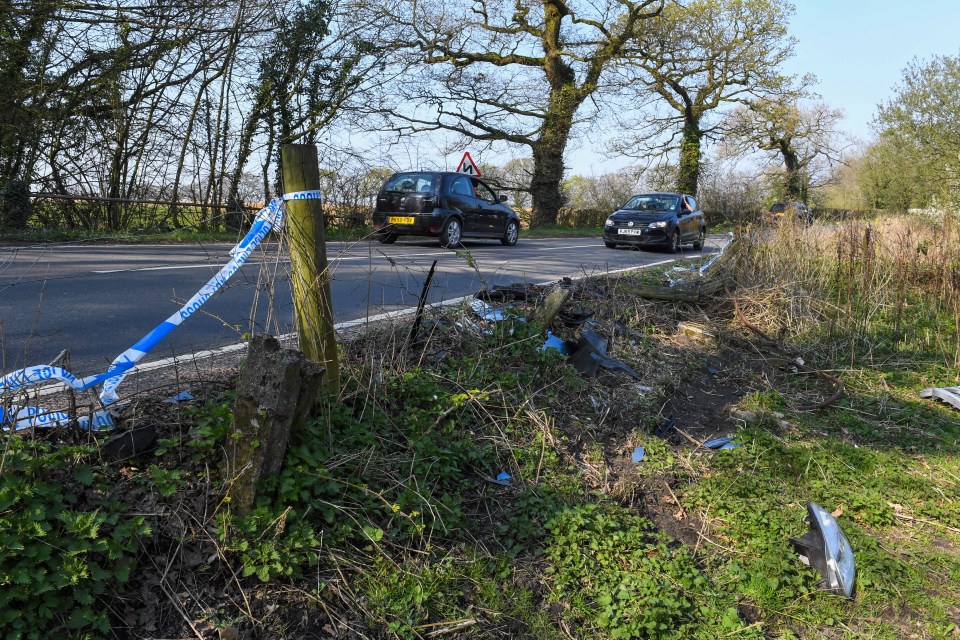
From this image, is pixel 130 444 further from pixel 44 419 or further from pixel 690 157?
pixel 690 157

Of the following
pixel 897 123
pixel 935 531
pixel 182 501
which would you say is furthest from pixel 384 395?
pixel 897 123

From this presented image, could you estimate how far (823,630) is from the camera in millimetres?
2982

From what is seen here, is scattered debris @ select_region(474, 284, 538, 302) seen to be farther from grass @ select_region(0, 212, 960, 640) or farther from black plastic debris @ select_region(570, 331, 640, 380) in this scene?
grass @ select_region(0, 212, 960, 640)

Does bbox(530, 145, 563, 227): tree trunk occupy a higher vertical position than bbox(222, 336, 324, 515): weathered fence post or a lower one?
higher

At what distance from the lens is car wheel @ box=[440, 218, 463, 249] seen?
1473 cm

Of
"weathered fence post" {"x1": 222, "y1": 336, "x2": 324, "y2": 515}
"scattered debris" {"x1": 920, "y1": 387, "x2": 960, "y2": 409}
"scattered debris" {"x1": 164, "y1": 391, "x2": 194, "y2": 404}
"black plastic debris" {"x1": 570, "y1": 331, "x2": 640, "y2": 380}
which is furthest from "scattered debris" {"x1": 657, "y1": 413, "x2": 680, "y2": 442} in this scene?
"scattered debris" {"x1": 920, "y1": 387, "x2": 960, "y2": 409}

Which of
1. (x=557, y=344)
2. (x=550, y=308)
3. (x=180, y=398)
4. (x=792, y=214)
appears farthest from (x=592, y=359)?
(x=792, y=214)

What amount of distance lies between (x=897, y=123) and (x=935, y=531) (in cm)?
2825

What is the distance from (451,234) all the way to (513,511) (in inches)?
476

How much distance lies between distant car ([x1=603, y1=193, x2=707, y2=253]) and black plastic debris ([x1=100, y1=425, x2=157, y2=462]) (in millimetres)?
14964

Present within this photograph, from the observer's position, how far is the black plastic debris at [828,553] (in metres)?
3.17

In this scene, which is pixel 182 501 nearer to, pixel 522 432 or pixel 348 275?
pixel 522 432

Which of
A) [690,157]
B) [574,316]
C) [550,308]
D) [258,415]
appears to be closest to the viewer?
[258,415]

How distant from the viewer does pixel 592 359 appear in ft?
16.9
